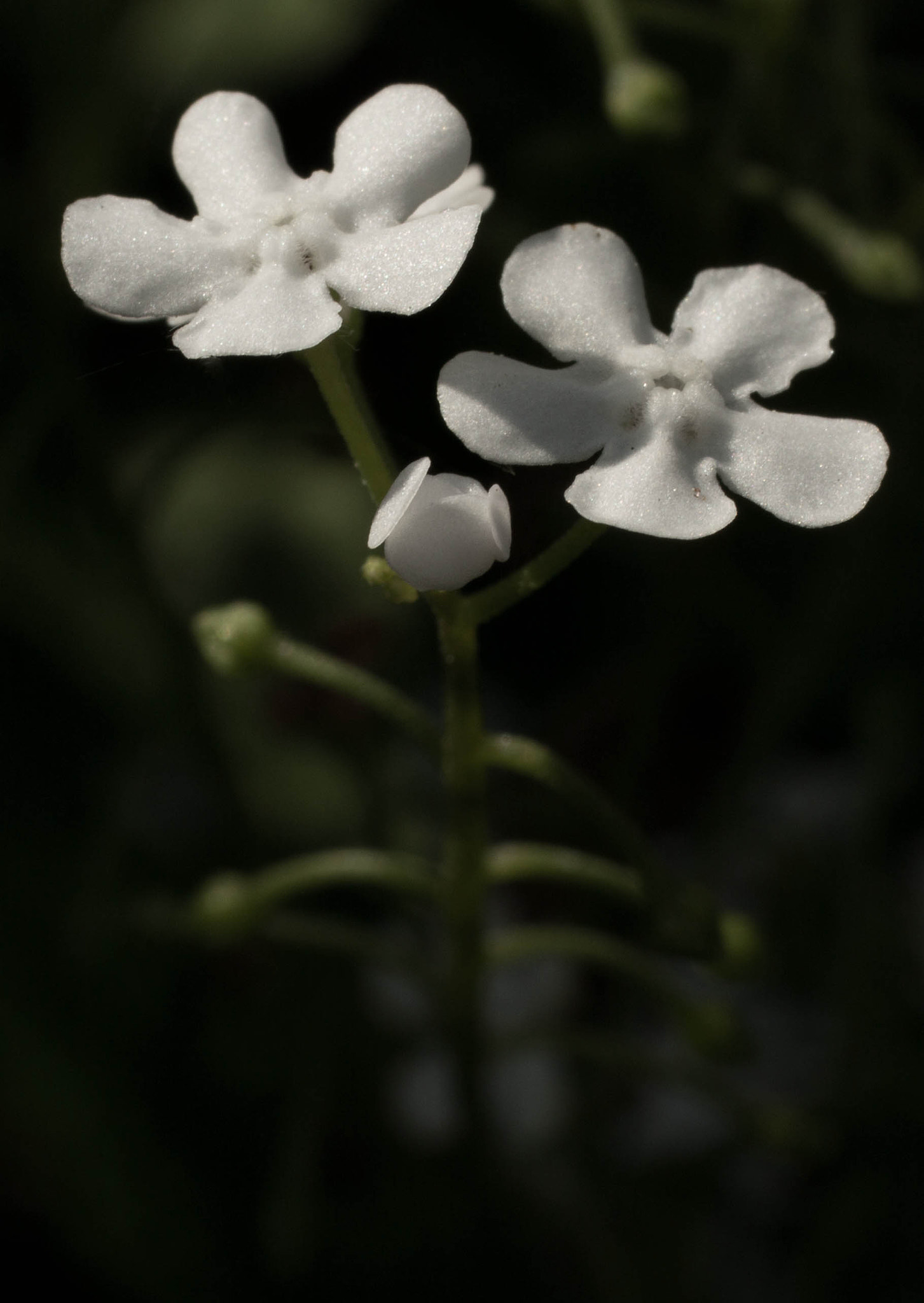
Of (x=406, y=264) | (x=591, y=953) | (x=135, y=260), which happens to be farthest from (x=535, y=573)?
(x=591, y=953)

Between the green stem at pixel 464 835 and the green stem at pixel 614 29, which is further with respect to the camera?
the green stem at pixel 614 29

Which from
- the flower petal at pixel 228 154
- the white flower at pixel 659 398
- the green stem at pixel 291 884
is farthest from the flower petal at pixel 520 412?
the green stem at pixel 291 884

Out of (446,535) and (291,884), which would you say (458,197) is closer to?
(446,535)

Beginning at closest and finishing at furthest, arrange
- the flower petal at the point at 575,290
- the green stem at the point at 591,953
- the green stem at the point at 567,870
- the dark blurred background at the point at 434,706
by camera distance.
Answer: the flower petal at the point at 575,290 → the green stem at the point at 567,870 → the green stem at the point at 591,953 → the dark blurred background at the point at 434,706

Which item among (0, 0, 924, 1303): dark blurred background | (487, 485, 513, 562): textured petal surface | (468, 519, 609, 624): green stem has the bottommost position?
(0, 0, 924, 1303): dark blurred background

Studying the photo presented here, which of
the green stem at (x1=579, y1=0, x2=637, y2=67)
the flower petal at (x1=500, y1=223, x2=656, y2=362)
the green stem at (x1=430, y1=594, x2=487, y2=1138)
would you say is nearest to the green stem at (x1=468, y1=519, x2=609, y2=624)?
the green stem at (x1=430, y1=594, x2=487, y2=1138)

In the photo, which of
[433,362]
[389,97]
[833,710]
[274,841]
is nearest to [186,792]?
[274,841]

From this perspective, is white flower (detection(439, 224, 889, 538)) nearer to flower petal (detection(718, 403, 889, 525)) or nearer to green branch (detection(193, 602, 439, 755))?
flower petal (detection(718, 403, 889, 525))

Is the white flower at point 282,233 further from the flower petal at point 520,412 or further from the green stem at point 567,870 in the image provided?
the green stem at point 567,870
